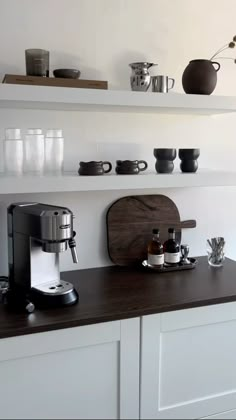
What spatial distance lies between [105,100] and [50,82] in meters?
0.23

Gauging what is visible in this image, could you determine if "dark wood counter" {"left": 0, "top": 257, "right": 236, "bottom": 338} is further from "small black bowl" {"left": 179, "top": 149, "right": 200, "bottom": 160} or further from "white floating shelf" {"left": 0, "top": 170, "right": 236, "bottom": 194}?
"small black bowl" {"left": 179, "top": 149, "right": 200, "bottom": 160}

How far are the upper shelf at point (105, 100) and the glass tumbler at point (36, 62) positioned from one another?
12 cm

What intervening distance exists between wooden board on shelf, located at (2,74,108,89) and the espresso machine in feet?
1.57

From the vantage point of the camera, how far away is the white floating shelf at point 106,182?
1687 mm

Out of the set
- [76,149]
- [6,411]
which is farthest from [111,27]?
[6,411]

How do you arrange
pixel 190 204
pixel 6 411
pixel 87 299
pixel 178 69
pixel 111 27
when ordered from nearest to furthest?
1. pixel 6 411
2. pixel 87 299
3. pixel 111 27
4. pixel 178 69
5. pixel 190 204

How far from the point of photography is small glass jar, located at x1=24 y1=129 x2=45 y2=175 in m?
1.81

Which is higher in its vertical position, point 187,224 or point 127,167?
point 127,167

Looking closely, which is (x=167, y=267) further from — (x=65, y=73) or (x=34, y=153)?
(x=65, y=73)

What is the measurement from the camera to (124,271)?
2.13 meters

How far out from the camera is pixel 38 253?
65.9 inches

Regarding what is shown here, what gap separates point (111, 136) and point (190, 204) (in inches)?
22.6

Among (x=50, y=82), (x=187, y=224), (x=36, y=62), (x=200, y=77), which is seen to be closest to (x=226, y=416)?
(x=187, y=224)

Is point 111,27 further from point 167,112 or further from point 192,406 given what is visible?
point 192,406
